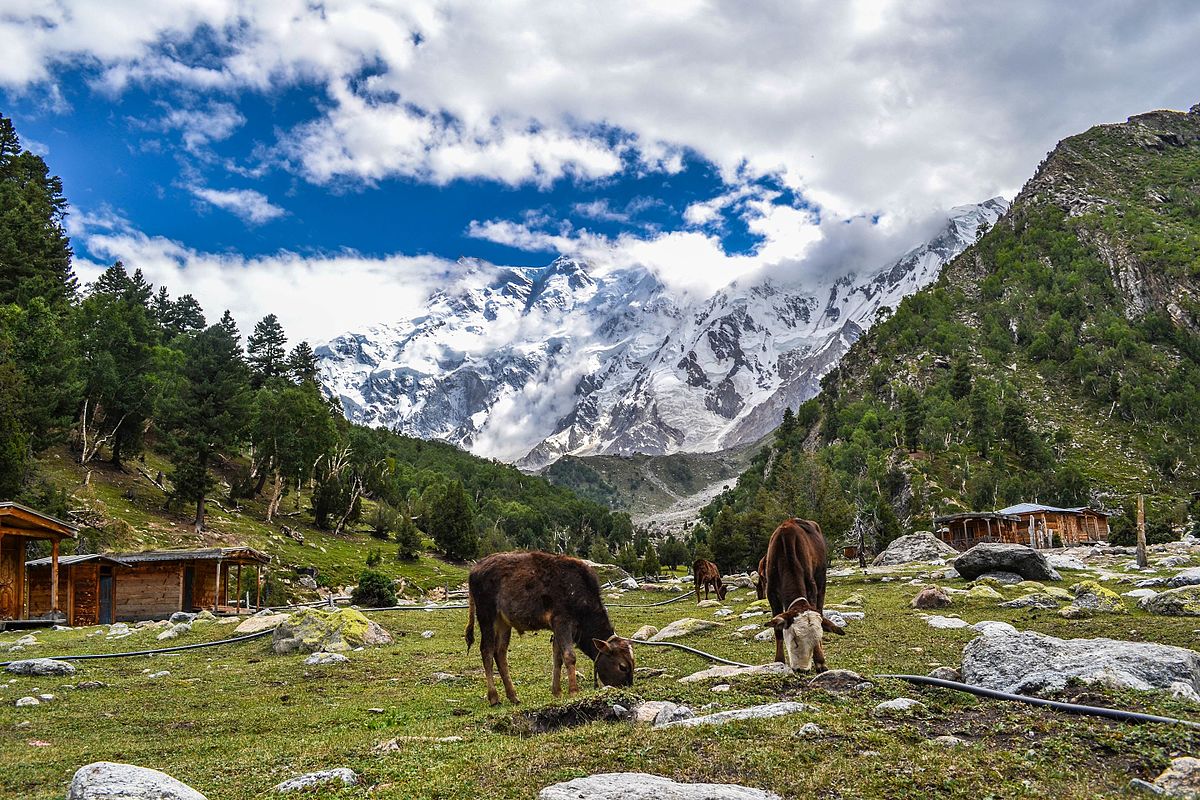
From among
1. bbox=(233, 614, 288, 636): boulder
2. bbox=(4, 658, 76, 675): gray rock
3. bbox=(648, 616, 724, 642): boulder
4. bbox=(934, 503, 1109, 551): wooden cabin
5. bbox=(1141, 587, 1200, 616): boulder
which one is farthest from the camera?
bbox=(934, 503, 1109, 551): wooden cabin

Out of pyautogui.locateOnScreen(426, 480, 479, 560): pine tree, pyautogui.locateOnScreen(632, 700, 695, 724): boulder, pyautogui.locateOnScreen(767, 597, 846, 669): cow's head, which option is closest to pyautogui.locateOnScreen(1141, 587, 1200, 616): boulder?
pyautogui.locateOnScreen(767, 597, 846, 669): cow's head

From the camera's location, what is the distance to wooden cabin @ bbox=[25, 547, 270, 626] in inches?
1549

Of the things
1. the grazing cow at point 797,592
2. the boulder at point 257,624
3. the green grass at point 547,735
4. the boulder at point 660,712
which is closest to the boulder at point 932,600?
the green grass at point 547,735

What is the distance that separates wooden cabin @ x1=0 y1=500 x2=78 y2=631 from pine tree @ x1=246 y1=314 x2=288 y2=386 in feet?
285

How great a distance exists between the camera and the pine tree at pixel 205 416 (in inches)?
2493

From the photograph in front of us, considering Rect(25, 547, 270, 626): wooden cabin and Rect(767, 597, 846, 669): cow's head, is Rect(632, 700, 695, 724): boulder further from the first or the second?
Rect(25, 547, 270, 626): wooden cabin

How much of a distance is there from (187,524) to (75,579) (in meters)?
24.4

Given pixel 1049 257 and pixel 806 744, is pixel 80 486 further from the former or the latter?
pixel 1049 257

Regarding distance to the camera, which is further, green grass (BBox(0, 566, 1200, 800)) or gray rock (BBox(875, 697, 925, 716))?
gray rock (BBox(875, 697, 925, 716))

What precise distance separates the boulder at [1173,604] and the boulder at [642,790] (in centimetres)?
1902

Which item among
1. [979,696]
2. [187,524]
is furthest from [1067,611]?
[187,524]

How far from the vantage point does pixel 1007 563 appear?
111 feet

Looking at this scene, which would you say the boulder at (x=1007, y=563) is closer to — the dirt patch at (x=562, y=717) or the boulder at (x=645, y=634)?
the boulder at (x=645, y=634)

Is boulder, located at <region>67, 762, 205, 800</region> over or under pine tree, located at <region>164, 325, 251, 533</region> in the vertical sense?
under
